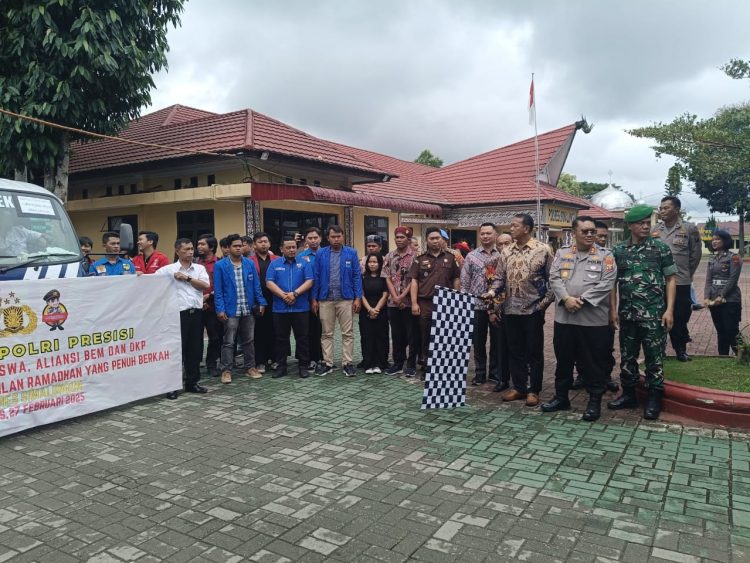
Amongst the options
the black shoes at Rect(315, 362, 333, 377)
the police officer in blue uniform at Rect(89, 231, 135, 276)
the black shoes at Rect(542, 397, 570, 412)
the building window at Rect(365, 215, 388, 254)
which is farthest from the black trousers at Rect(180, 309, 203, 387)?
the building window at Rect(365, 215, 388, 254)

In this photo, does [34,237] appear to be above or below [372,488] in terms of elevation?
above

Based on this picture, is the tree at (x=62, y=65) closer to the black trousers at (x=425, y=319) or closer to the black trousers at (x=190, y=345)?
the black trousers at (x=190, y=345)

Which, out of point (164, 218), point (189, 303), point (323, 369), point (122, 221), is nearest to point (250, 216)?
point (164, 218)

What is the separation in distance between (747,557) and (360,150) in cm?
2230

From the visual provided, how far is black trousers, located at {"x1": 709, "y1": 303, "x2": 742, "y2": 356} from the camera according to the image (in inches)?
281

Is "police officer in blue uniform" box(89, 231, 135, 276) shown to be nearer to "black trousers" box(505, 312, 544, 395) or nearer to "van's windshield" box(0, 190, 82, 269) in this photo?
"van's windshield" box(0, 190, 82, 269)

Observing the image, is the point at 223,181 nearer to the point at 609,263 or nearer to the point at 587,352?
the point at 609,263

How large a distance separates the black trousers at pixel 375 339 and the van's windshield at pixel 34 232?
3543 millimetres

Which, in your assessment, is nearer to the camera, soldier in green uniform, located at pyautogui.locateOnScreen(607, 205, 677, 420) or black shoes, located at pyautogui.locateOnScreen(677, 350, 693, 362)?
soldier in green uniform, located at pyautogui.locateOnScreen(607, 205, 677, 420)

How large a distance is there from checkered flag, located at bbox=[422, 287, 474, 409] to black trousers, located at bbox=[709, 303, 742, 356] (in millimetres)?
3779

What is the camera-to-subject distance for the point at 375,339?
7414 millimetres

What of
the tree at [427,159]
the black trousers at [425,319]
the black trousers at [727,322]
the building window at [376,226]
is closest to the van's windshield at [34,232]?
the black trousers at [425,319]

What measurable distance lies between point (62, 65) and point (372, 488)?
992cm

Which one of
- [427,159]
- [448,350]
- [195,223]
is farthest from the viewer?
[427,159]
